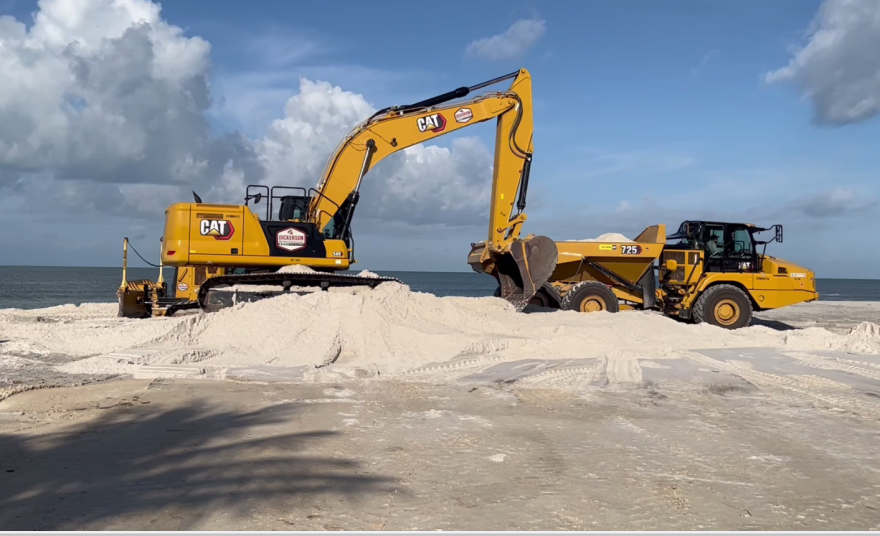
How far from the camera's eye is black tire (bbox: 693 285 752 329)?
1473 centimetres

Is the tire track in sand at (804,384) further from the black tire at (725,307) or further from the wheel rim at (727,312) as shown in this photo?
the wheel rim at (727,312)

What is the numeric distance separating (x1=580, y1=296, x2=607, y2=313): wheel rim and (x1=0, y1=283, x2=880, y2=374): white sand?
248 centimetres

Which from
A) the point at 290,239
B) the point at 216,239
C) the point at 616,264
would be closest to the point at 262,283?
the point at 290,239

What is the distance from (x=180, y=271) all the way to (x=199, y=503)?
9.93m

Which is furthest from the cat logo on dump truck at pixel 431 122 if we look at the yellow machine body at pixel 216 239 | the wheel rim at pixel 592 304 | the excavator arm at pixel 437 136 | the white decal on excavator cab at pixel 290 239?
the wheel rim at pixel 592 304

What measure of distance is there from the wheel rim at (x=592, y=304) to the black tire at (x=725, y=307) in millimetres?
2085

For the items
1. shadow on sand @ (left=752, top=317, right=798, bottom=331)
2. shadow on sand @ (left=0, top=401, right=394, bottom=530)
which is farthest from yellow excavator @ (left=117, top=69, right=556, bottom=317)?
shadow on sand @ (left=752, top=317, right=798, bottom=331)

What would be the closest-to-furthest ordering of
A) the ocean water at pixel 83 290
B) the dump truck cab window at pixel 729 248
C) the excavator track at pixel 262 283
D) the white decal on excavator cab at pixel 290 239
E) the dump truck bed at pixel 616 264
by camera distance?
the excavator track at pixel 262 283 < the white decal on excavator cab at pixel 290 239 < the dump truck bed at pixel 616 264 < the dump truck cab window at pixel 729 248 < the ocean water at pixel 83 290

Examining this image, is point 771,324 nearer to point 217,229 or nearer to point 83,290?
point 217,229

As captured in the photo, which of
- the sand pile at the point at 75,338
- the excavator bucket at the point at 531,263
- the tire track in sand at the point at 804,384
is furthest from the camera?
the excavator bucket at the point at 531,263

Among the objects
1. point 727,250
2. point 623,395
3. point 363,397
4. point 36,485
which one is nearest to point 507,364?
point 623,395

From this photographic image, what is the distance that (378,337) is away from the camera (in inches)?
386

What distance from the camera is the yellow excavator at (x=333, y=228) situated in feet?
40.8

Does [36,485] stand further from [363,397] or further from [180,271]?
[180,271]
